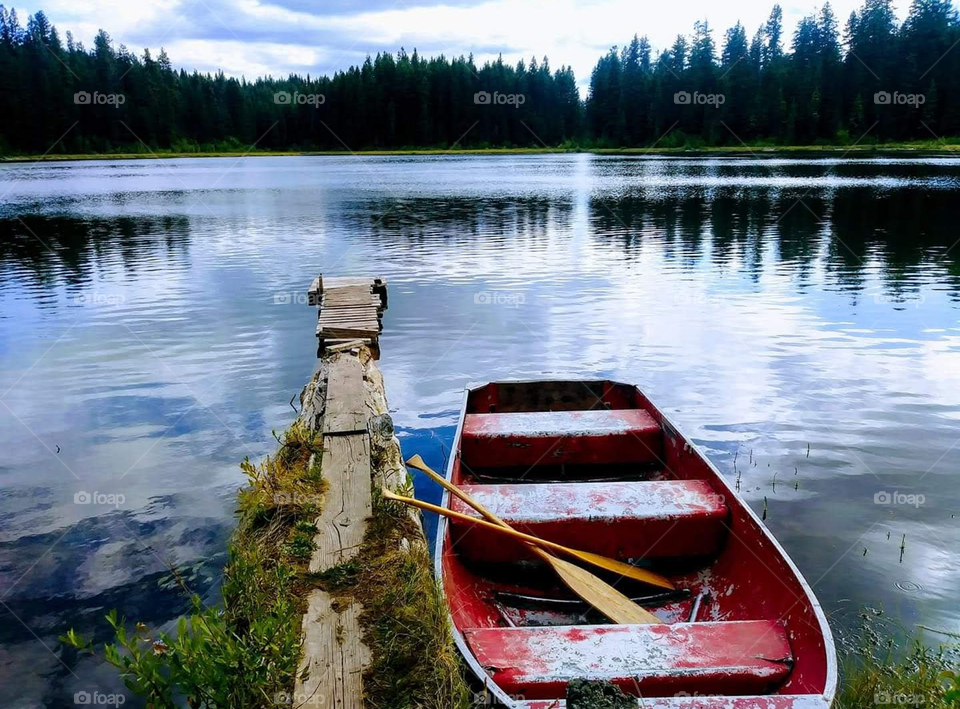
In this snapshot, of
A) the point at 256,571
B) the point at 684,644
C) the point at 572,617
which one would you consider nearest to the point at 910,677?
the point at 684,644

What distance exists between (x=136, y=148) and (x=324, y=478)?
128863 mm

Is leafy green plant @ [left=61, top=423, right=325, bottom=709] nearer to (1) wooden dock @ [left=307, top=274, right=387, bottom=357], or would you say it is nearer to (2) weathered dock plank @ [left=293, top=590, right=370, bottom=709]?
(2) weathered dock plank @ [left=293, top=590, right=370, bottom=709]

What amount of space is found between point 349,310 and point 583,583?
9.80 meters

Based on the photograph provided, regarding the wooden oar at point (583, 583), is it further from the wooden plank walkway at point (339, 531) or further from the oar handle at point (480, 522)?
the wooden plank walkway at point (339, 531)

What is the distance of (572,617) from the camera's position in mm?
5699

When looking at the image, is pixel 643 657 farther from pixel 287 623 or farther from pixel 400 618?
pixel 287 623

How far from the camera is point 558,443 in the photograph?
8.03m

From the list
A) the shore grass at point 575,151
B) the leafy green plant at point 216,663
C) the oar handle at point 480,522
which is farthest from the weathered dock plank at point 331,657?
the shore grass at point 575,151

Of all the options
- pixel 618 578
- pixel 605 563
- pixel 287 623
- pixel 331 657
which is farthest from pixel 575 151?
pixel 287 623

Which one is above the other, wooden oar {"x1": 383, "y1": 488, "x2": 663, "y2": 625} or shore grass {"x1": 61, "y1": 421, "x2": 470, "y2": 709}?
shore grass {"x1": 61, "y1": 421, "x2": 470, "y2": 709}

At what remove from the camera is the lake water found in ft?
23.4

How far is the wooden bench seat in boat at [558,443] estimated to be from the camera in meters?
8.00

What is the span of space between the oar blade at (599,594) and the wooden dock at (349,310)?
741 cm

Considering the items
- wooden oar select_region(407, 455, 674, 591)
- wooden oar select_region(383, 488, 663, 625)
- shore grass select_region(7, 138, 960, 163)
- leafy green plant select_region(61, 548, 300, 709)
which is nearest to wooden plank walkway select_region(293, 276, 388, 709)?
leafy green plant select_region(61, 548, 300, 709)
